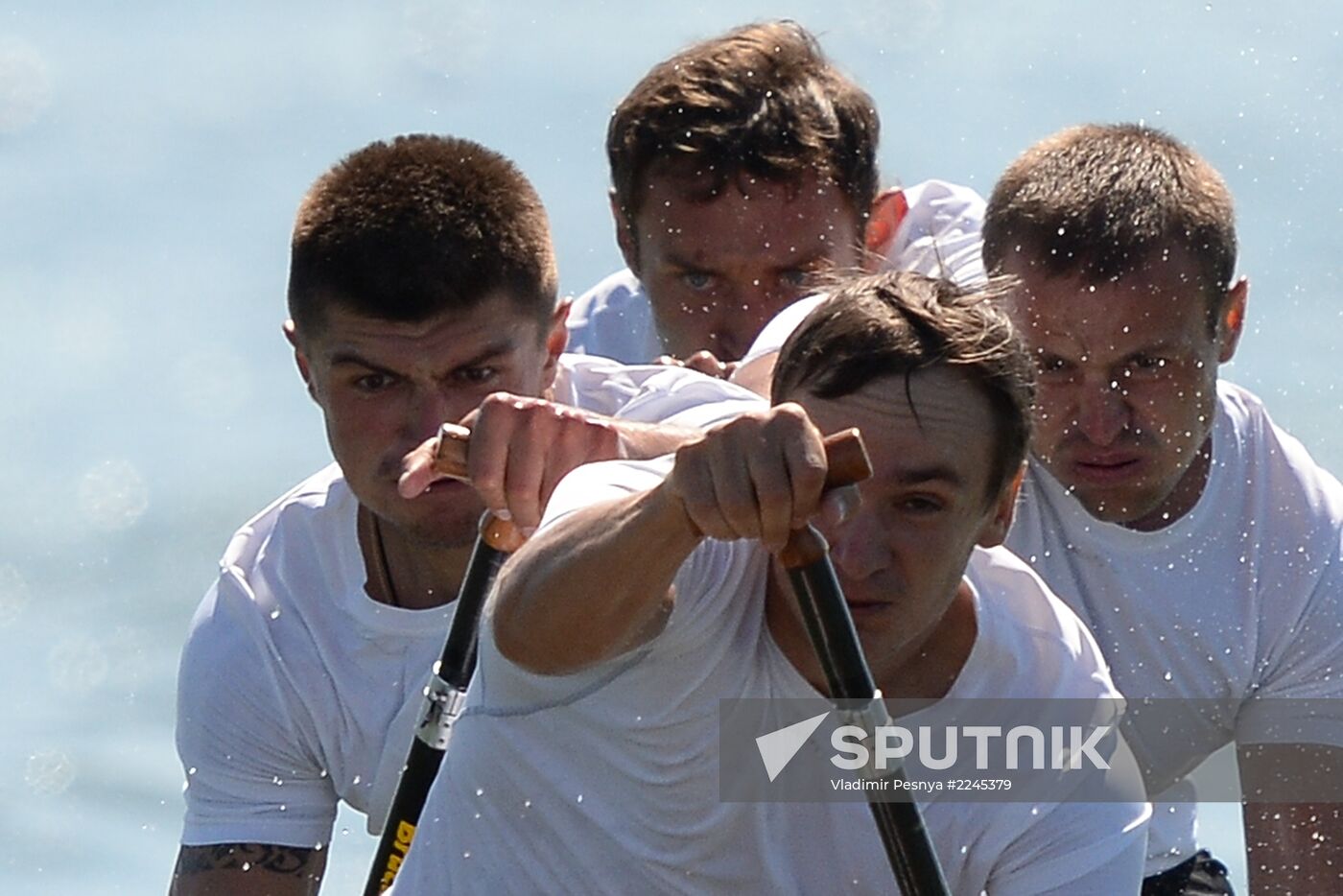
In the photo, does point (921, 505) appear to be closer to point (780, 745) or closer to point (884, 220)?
point (780, 745)

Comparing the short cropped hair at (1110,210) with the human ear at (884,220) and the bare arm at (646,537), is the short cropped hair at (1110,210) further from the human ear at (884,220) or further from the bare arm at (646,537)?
the bare arm at (646,537)

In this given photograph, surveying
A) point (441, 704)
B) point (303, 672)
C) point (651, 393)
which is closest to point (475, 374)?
point (651, 393)

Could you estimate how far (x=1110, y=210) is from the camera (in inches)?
161

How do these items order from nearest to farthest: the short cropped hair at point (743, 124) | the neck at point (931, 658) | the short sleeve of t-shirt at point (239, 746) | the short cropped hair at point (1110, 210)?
the neck at point (931, 658), the short sleeve of t-shirt at point (239, 746), the short cropped hair at point (1110, 210), the short cropped hair at point (743, 124)

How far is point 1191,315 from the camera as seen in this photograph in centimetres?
398

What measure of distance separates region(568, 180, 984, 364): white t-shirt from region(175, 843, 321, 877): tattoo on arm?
1.12m

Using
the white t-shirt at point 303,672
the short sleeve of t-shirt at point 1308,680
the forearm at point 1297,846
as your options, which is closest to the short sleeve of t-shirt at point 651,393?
the white t-shirt at point 303,672

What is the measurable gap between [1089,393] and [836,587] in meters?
1.43

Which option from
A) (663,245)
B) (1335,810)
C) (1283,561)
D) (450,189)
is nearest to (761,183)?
(663,245)

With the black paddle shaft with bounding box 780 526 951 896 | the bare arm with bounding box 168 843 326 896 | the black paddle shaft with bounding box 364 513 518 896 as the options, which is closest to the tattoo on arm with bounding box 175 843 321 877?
the bare arm with bounding box 168 843 326 896

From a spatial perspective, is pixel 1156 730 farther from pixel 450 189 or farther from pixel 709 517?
pixel 709 517

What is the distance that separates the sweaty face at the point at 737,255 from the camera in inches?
170

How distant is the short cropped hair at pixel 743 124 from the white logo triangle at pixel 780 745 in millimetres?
1757

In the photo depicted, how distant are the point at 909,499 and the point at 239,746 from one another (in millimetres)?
Answer: 1464
